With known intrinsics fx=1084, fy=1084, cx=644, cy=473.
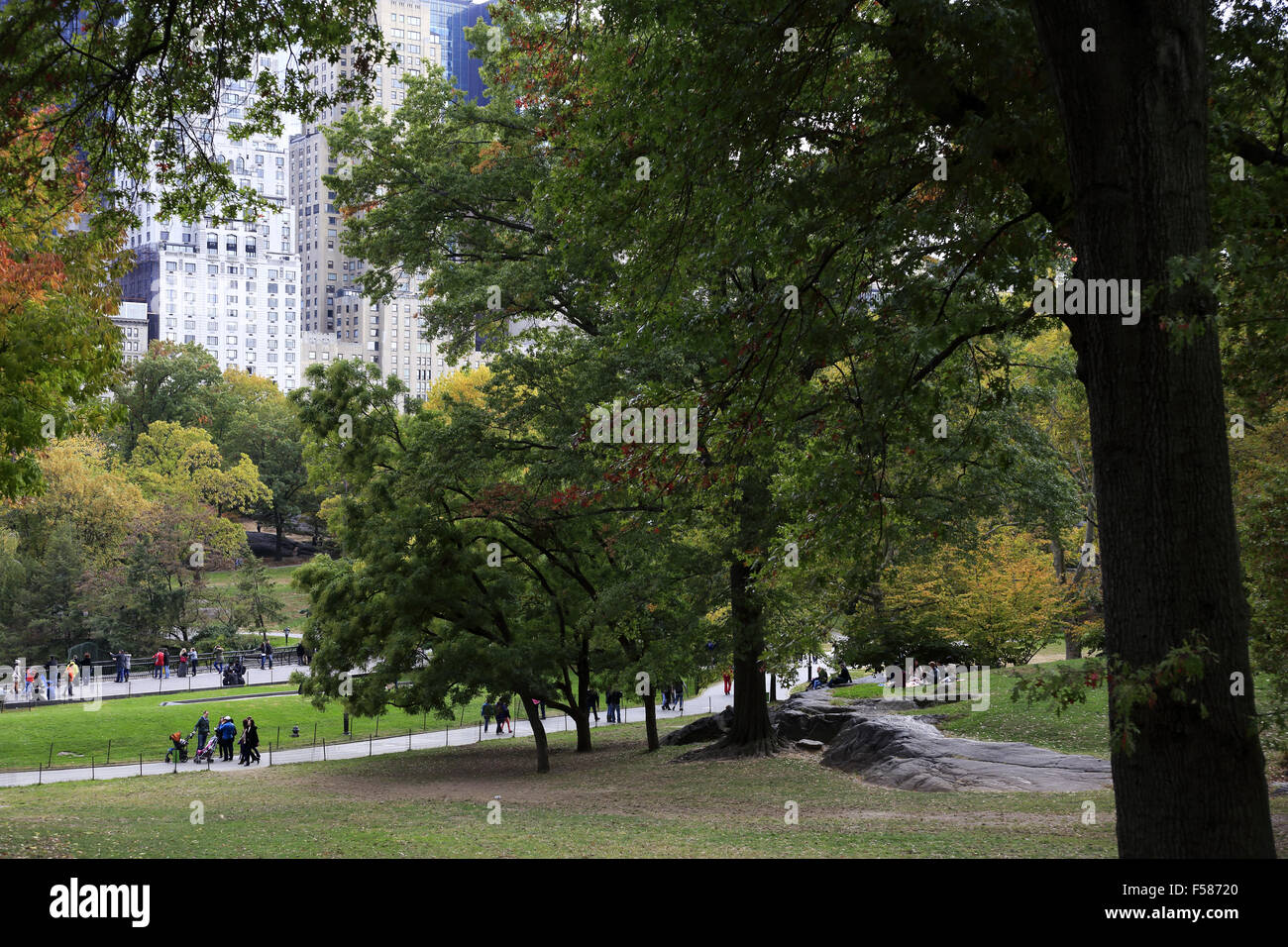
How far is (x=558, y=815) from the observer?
1590 cm

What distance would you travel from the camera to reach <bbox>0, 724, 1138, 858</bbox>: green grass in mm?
11758

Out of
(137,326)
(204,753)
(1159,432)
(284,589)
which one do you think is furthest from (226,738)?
(137,326)

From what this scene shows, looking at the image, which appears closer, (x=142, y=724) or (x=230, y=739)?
(x=230, y=739)

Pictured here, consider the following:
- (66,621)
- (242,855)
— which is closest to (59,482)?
(66,621)

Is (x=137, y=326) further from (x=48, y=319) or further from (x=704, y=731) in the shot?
(x=48, y=319)

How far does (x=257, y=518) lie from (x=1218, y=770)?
101m

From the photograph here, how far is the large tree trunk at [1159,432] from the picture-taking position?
227 inches

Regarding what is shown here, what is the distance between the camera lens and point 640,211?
981 centimetres

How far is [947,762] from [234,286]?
17169 centimetres

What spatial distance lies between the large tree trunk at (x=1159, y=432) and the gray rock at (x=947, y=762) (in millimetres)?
11343

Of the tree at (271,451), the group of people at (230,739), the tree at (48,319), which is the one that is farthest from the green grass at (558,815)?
the tree at (271,451)

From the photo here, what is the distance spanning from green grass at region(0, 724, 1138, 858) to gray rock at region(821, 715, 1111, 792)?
0.60 m

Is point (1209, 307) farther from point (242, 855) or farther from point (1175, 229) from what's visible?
point (242, 855)
